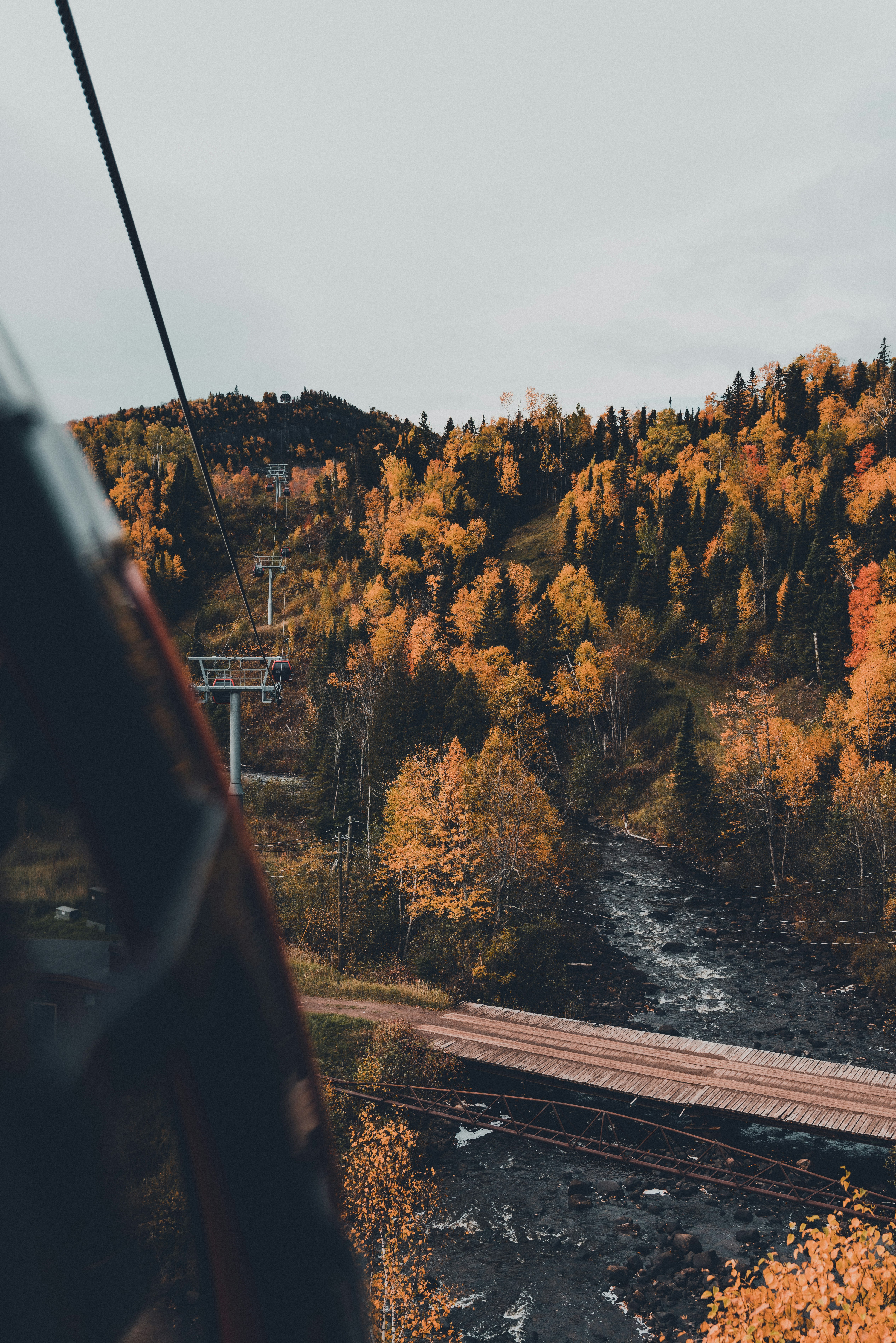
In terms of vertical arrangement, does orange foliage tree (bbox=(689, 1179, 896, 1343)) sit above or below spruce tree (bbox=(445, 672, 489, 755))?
below

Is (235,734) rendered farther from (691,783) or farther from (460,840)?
(691,783)

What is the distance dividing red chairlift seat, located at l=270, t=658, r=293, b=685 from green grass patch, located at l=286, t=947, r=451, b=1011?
11.2 metres

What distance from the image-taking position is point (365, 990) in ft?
83.7

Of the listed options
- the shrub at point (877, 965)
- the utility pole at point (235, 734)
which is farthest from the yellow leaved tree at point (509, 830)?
the utility pole at point (235, 734)

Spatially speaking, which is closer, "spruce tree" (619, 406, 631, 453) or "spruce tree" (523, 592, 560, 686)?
"spruce tree" (523, 592, 560, 686)

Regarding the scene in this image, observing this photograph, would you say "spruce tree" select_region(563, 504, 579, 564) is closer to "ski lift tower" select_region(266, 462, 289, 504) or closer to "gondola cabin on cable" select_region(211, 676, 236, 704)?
"ski lift tower" select_region(266, 462, 289, 504)

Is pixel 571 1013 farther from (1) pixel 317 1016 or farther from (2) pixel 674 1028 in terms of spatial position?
(1) pixel 317 1016

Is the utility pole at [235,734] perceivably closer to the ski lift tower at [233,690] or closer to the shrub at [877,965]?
the ski lift tower at [233,690]

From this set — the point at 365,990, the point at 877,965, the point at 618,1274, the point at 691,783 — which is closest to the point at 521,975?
the point at 365,990

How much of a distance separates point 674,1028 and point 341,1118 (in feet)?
38.6

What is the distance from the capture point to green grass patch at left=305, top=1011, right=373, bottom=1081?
2102cm

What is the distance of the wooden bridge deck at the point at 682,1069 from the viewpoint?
18.7 metres

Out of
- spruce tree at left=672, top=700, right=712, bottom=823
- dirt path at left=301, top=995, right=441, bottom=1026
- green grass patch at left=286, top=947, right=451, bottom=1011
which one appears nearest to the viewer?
dirt path at left=301, top=995, right=441, bottom=1026

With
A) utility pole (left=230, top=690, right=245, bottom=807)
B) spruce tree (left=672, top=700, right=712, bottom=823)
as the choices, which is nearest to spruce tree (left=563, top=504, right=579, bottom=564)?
spruce tree (left=672, top=700, right=712, bottom=823)
